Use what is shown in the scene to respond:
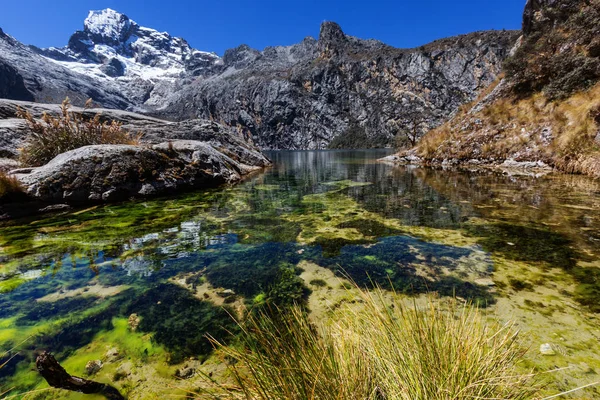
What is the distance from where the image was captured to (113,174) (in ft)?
25.3

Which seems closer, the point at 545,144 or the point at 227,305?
the point at 227,305

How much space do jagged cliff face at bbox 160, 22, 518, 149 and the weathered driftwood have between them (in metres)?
121

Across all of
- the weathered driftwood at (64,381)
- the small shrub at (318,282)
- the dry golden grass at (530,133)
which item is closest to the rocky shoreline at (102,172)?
the weathered driftwood at (64,381)

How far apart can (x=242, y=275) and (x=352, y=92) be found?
154780 millimetres

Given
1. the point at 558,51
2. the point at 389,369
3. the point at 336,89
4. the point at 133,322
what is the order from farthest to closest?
1. the point at 336,89
2. the point at 558,51
3. the point at 133,322
4. the point at 389,369

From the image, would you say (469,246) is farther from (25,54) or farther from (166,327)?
(25,54)

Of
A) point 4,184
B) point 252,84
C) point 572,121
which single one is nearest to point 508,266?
point 4,184

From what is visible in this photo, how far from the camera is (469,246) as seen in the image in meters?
4.02

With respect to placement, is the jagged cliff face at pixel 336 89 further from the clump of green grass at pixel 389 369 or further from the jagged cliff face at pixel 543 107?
the clump of green grass at pixel 389 369

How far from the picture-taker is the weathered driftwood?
1.41m

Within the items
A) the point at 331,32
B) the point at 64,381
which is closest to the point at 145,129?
the point at 64,381

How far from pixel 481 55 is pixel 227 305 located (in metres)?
145

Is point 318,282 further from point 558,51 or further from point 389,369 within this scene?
point 558,51

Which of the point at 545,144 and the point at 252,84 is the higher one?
the point at 252,84
